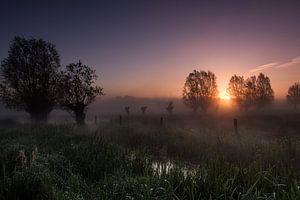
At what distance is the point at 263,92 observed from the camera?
68062mm

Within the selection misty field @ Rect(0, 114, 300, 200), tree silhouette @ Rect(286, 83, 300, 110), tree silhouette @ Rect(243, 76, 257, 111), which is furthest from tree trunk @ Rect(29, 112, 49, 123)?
tree silhouette @ Rect(286, 83, 300, 110)

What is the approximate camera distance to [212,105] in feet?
197

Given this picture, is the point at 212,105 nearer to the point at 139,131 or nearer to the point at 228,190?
the point at 139,131

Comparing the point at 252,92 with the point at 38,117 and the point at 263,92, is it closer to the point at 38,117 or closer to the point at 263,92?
the point at 263,92

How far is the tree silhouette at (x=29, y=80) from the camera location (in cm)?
3856

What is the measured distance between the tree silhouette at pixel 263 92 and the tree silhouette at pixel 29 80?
4361 cm

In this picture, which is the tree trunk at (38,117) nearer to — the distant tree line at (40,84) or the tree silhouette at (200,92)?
the distant tree line at (40,84)

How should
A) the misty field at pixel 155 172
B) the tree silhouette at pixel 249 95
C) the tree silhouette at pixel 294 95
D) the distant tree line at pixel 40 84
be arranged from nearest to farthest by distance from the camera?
the misty field at pixel 155 172 → the distant tree line at pixel 40 84 → the tree silhouette at pixel 249 95 → the tree silhouette at pixel 294 95

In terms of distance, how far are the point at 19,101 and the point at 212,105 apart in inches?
1363

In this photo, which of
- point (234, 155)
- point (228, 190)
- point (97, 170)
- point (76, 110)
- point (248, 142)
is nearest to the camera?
point (228, 190)

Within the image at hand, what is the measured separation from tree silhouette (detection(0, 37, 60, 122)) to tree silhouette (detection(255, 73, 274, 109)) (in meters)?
43.6

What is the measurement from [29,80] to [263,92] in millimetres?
48366

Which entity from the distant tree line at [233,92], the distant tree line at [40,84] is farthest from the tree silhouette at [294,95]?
the distant tree line at [40,84]

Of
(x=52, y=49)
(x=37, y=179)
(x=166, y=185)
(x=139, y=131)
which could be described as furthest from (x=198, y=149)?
(x=52, y=49)
